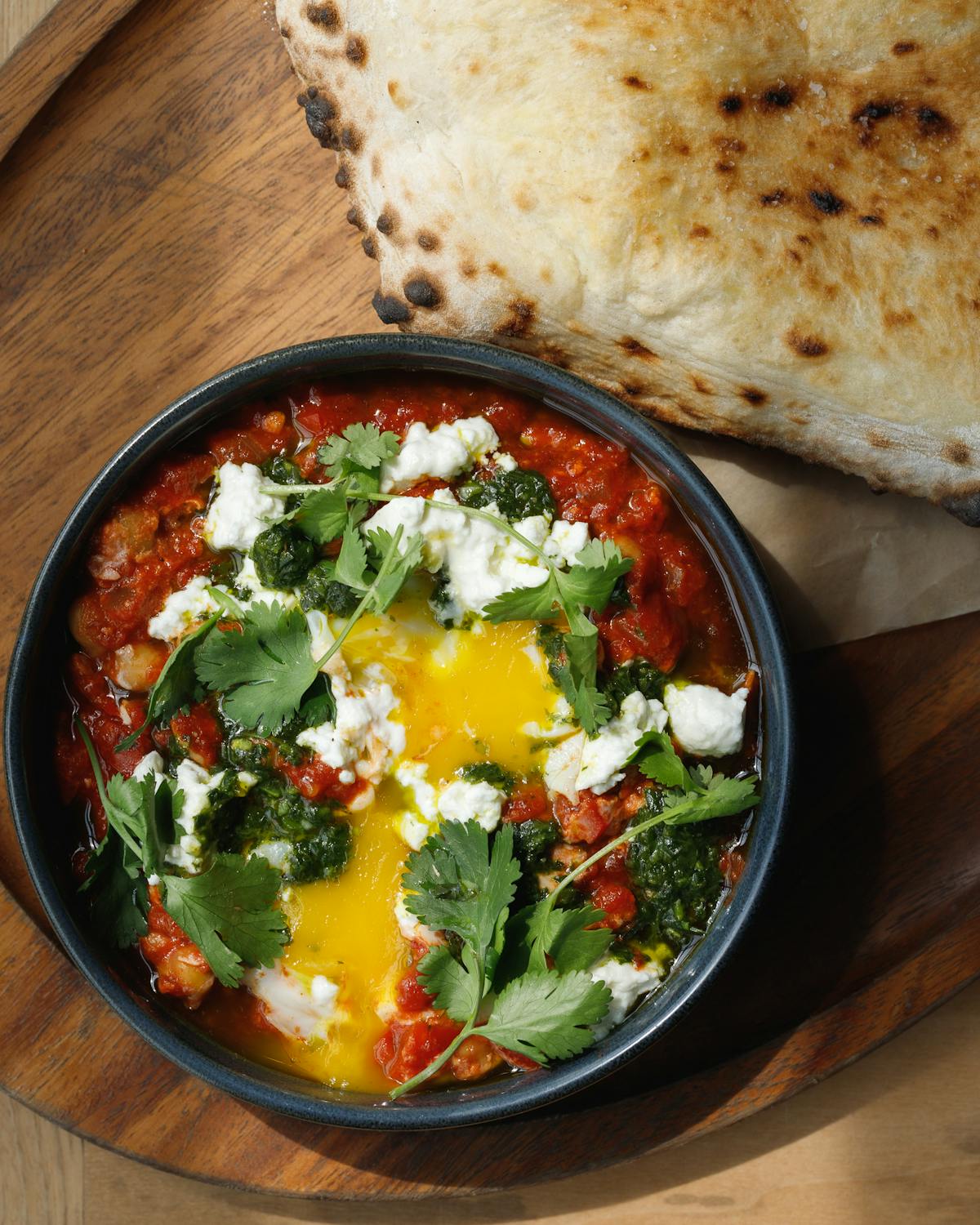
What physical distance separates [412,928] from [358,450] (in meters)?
1.05

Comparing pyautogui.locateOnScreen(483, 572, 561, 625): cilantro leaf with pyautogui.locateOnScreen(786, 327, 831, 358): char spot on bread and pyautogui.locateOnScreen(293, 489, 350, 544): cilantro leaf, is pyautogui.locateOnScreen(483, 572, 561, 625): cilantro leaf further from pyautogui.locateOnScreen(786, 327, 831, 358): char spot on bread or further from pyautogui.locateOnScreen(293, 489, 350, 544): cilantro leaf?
pyautogui.locateOnScreen(786, 327, 831, 358): char spot on bread

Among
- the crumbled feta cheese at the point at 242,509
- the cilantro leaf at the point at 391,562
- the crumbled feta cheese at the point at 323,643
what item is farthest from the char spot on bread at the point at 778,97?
the crumbled feta cheese at the point at 323,643

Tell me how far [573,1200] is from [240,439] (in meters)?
2.21

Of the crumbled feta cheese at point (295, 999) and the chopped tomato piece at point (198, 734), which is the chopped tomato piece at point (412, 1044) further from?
the chopped tomato piece at point (198, 734)

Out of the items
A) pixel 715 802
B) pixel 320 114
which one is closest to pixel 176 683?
pixel 715 802

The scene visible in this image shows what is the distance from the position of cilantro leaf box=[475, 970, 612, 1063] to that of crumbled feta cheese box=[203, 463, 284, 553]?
3.67 ft

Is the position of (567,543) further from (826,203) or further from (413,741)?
(826,203)

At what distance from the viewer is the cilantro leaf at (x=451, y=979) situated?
241 centimetres

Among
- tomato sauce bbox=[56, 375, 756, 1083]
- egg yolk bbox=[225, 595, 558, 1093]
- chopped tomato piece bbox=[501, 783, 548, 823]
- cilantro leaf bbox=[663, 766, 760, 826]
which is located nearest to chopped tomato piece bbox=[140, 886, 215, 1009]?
tomato sauce bbox=[56, 375, 756, 1083]

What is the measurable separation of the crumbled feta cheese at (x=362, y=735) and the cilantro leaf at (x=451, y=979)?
40 centimetres

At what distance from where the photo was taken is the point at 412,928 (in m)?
2.51

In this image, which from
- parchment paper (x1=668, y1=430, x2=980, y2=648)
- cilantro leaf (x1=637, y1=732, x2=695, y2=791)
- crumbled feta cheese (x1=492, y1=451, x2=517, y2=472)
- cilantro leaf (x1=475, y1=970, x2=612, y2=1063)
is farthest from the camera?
parchment paper (x1=668, y1=430, x2=980, y2=648)

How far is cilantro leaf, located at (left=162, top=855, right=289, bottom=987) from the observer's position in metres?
2.44

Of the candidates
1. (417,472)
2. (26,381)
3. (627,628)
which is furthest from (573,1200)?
(26,381)
